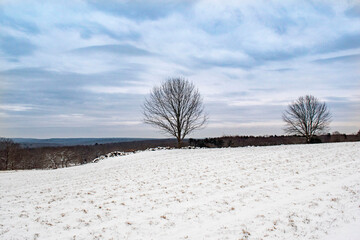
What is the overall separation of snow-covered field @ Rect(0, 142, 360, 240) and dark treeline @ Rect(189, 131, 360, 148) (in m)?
20.9

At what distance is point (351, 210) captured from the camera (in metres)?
6.39

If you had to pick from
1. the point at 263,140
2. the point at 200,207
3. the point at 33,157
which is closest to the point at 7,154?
the point at 33,157

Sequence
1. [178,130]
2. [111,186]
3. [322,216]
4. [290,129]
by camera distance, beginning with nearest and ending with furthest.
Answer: [322,216], [111,186], [178,130], [290,129]

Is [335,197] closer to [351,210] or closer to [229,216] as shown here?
[351,210]

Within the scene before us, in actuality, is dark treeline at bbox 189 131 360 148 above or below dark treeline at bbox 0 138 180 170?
above

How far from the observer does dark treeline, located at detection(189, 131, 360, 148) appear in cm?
3221

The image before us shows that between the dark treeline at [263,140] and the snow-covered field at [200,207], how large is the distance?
20.9 m

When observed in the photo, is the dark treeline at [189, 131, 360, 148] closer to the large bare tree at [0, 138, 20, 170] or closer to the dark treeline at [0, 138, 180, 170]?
the dark treeline at [0, 138, 180, 170]

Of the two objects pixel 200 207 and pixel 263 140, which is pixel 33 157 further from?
pixel 200 207

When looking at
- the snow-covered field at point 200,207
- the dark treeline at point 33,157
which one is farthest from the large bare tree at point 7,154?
the snow-covered field at point 200,207

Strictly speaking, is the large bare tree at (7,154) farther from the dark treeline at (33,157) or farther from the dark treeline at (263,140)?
the dark treeline at (263,140)

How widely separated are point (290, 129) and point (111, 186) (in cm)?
4052

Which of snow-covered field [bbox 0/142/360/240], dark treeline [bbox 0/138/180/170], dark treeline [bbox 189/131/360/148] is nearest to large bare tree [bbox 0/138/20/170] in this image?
dark treeline [bbox 0/138/180/170]

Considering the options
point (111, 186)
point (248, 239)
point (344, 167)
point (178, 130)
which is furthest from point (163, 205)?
point (178, 130)
